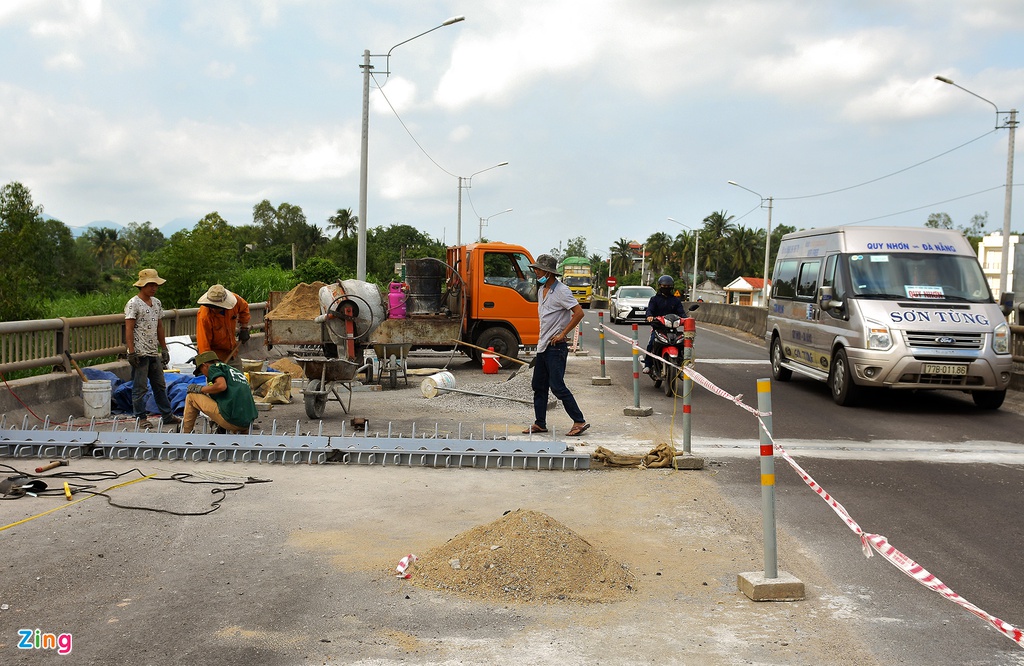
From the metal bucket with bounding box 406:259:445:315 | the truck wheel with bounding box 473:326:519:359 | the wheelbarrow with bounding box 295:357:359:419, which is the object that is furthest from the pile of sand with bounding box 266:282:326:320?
the wheelbarrow with bounding box 295:357:359:419

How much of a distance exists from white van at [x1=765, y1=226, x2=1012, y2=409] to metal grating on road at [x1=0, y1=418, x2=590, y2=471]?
584 centimetres

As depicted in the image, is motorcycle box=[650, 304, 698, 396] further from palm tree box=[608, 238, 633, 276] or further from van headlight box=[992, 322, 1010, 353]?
palm tree box=[608, 238, 633, 276]

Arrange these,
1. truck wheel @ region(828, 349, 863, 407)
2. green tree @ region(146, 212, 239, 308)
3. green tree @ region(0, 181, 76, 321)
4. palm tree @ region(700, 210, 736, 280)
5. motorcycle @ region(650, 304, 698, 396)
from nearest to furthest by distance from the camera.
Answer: truck wheel @ region(828, 349, 863, 407)
motorcycle @ region(650, 304, 698, 396)
green tree @ region(146, 212, 239, 308)
green tree @ region(0, 181, 76, 321)
palm tree @ region(700, 210, 736, 280)

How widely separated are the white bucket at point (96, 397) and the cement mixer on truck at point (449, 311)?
4602 millimetres

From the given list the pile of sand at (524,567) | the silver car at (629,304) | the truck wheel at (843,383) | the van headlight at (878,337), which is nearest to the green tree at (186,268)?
the silver car at (629,304)

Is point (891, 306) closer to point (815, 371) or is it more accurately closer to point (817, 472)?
point (815, 371)

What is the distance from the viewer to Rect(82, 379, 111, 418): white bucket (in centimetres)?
1081

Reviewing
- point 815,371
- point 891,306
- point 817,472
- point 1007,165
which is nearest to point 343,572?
point 817,472

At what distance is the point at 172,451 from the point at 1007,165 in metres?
29.8

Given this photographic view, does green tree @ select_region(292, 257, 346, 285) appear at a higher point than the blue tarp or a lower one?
higher

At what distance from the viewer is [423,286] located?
17172 millimetres

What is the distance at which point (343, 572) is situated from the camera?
17.6ft

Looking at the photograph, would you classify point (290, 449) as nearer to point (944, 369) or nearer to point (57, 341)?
point (57, 341)

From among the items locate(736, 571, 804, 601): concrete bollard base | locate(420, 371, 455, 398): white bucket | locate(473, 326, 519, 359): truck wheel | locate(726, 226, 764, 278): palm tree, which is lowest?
locate(736, 571, 804, 601): concrete bollard base
